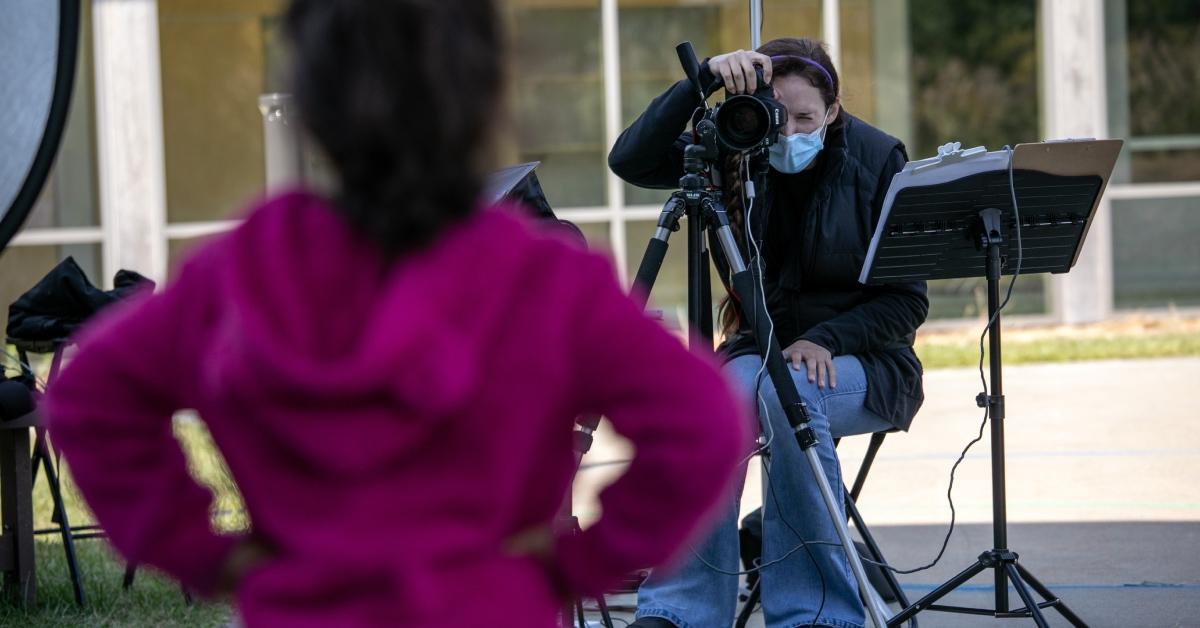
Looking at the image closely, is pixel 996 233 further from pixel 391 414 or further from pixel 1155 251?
pixel 1155 251

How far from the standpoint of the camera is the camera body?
3.31 m

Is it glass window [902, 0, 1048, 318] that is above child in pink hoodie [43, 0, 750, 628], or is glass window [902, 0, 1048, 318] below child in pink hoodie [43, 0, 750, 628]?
above

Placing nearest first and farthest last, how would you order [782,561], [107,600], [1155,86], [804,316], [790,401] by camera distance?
[790,401], [782,561], [804,316], [107,600], [1155,86]

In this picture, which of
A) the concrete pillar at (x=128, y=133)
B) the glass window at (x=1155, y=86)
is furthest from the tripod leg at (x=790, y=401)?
the glass window at (x=1155, y=86)

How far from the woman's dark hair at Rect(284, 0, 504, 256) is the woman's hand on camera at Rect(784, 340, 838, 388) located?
234 centimetres

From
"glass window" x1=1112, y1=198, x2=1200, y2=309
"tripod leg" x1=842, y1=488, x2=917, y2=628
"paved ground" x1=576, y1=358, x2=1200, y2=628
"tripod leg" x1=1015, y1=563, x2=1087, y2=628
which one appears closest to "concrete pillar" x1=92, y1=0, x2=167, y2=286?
"paved ground" x1=576, y1=358, x2=1200, y2=628

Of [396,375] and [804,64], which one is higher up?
[804,64]

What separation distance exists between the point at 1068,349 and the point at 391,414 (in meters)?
8.98

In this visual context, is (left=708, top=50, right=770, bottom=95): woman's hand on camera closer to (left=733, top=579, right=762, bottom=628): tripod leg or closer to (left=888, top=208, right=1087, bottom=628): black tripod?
(left=888, top=208, right=1087, bottom=628): black tripod

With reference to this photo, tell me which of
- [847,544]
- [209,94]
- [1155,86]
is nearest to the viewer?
[847,544]

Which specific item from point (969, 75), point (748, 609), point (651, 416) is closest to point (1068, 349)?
point (969, 75)

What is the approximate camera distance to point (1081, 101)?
10.7 meters

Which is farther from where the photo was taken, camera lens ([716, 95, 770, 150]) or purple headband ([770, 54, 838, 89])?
purple headband ([770, 54, 838, 89])

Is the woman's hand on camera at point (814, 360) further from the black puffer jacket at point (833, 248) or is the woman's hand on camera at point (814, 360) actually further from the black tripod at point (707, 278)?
the black tripod at point (707, 278)
